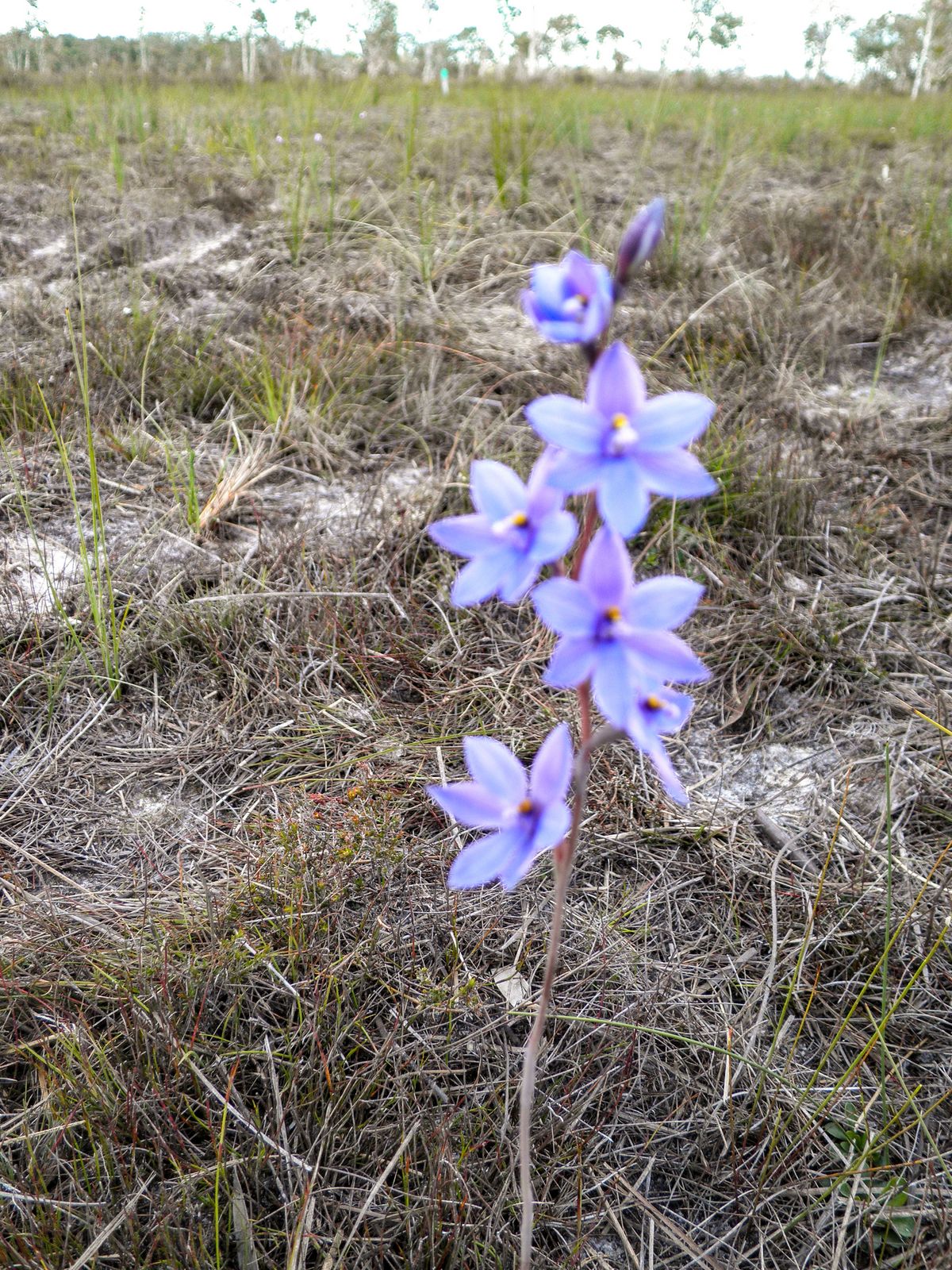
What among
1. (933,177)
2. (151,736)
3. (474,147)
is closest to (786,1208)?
(151,736)

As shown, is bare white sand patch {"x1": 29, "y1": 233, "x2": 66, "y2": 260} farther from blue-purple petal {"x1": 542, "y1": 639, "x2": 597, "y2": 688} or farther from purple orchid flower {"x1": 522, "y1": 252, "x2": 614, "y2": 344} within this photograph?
blue-purple petal {"x1": 542, "y1": 639, "x2": 597, "y2": 688}

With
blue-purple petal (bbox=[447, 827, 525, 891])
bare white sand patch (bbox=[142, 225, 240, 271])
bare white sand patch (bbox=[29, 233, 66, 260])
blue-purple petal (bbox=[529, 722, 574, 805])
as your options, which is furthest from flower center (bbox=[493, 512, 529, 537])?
bare white sand patch (bbox=[29, 233, 66, 260])

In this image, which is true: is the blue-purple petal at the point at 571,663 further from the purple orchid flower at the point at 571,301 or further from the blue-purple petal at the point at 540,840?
the purple orchid flower at the point at 571,301

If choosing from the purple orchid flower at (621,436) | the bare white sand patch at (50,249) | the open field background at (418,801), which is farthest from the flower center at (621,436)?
the bare white sand patch at (50,249)

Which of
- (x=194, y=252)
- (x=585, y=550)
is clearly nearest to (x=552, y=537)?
(x=585, y=550)

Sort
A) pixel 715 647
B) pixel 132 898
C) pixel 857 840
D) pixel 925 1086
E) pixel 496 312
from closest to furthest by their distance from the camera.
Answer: pixel 925 1086
pixel 132 898
pixel 857 840
pixel 715 647
pixel 496 312

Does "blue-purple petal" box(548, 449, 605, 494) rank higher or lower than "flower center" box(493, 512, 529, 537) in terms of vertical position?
higher

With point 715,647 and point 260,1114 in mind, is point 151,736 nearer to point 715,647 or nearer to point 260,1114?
point 260,1114
